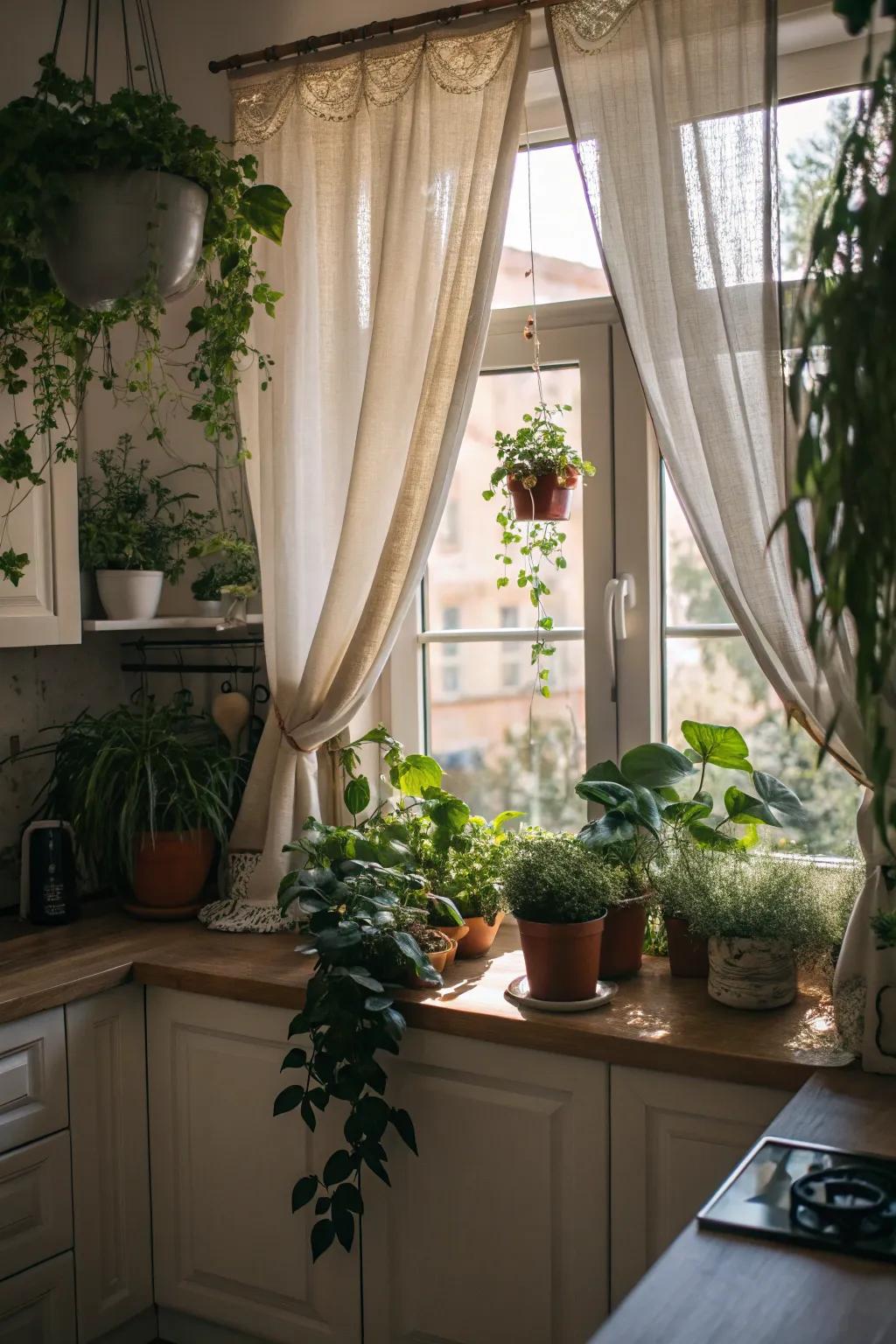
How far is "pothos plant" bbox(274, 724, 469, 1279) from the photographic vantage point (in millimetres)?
2102

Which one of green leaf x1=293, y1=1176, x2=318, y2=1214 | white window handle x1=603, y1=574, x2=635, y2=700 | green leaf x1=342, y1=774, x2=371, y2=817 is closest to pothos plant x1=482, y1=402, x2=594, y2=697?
white window handle x1=603, y1=574, x2=635, y2=700

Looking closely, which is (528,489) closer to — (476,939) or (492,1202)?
(476,939)

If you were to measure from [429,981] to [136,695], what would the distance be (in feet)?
4.08

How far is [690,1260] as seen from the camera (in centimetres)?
131

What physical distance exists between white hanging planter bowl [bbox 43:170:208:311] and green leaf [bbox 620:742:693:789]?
1201mm

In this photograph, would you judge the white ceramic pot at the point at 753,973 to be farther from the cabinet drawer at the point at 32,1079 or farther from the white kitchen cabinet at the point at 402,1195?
the cabinet drawer at the point at 32,1079

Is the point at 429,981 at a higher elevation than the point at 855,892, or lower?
lower

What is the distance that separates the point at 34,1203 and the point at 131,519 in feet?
4.58

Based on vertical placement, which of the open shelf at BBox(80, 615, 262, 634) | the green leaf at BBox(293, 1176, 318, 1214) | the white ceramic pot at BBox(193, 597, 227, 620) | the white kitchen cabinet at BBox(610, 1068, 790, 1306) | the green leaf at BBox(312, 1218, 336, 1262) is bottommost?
the green leaf at BBox(312, 1218, 336, 1262)

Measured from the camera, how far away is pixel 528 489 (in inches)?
98.0

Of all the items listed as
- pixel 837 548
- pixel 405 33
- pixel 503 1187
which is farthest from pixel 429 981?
pixel 405 33

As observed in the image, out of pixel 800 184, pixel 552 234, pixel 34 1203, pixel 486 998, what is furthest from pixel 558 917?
pixel 552 234

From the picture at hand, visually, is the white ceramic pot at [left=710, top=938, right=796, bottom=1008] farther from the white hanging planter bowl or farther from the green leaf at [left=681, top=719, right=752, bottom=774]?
the white hanging planter bowl

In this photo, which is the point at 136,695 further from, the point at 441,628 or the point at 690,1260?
the point at 690,1260
